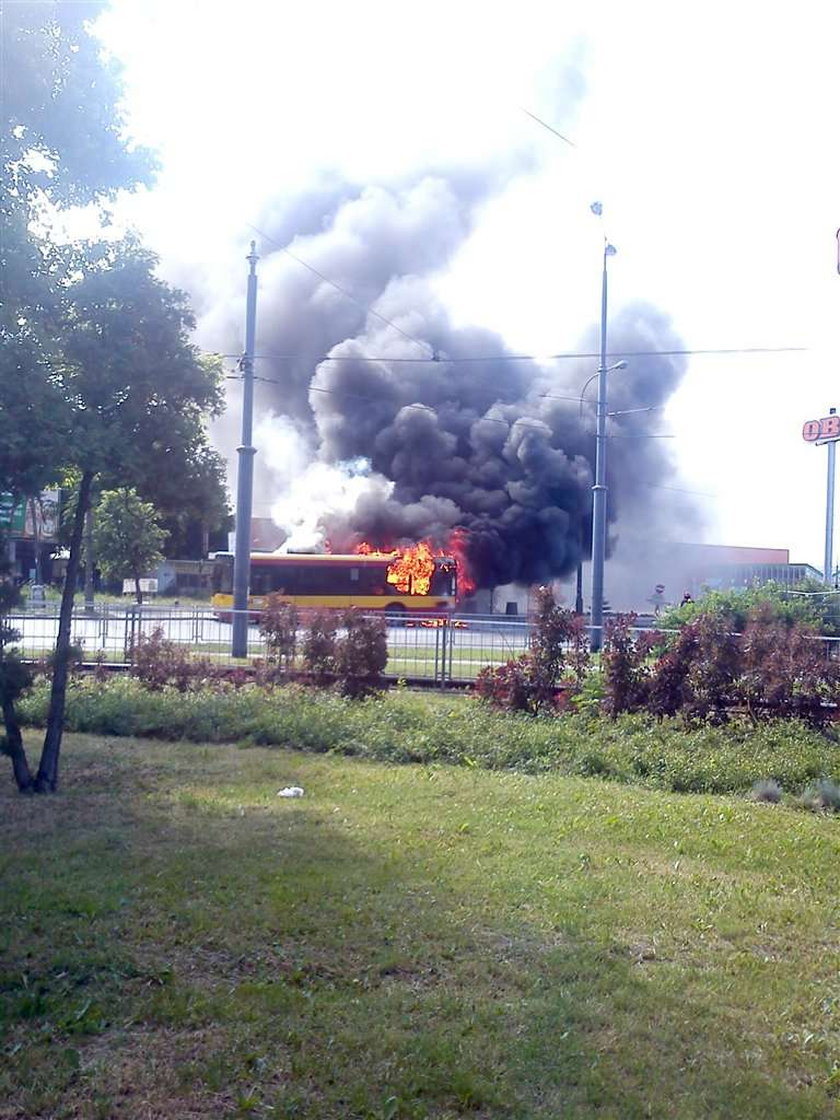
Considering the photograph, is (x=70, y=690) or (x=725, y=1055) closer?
(x=725, y=1055)

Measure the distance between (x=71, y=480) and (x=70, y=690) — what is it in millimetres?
6363

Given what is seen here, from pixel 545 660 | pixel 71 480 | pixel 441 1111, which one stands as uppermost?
pixel 71 480

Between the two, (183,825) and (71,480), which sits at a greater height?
(71,480)

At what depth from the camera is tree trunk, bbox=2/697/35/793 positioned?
28.6 feet

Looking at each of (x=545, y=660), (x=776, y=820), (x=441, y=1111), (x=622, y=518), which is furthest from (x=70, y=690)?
(x=622, y=518)

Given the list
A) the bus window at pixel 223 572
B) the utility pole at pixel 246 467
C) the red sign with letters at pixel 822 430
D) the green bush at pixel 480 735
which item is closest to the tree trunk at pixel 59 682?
the green bush at pixel 480 735

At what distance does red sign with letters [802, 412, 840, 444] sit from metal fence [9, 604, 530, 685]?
12908 mm

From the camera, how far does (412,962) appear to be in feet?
17.1

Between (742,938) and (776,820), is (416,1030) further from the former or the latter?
(776,820)

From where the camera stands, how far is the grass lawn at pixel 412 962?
4.07 meters

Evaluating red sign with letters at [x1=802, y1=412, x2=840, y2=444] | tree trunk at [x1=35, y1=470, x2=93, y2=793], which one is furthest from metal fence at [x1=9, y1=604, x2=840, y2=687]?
red sign with letters at [x1=802, y1=412, x2=840, y2=444]

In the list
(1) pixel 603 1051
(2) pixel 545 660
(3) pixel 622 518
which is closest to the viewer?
(1) pixel 603 1051

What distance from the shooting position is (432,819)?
8258 mm

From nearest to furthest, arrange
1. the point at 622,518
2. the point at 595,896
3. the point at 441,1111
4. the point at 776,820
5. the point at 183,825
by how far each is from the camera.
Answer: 1. the point at 441,1111
2. the point at 595,896
3. the point at 183,825
4. the point at 776,820
5. the point at 622,518
